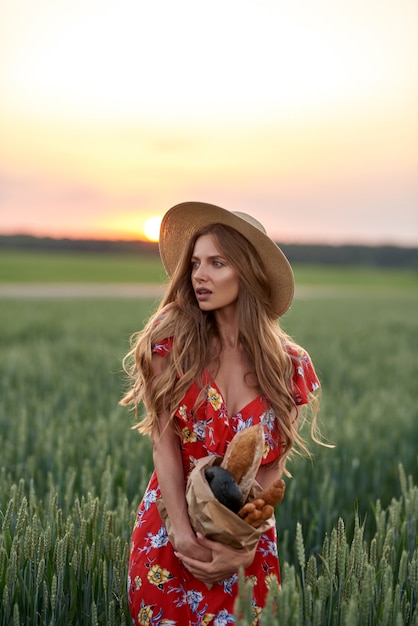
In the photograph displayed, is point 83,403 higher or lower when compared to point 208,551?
lower

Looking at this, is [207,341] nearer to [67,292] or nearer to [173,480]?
[173,480]

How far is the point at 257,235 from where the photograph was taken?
2217mm

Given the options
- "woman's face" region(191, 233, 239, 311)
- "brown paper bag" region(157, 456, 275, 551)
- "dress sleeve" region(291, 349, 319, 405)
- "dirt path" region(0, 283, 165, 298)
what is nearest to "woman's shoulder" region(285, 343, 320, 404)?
"dress sleeve" region(291, 349, 319, 405)

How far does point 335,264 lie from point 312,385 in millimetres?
81925

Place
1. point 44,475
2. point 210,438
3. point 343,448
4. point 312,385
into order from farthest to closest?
point 343,448 < point 44,475 < point 312,385 < point 210,438

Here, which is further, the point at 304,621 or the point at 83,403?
the point at 83,403

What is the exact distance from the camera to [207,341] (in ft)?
7.39

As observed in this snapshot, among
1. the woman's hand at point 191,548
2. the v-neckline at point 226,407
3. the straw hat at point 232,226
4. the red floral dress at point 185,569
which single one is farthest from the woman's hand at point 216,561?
the straw hat at point 232,226

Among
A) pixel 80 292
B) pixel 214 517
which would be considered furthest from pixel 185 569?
pixel 80 292

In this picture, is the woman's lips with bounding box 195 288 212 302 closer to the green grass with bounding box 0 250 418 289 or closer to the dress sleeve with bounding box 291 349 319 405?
the dress sleeve with bounding box 291 349 319 405

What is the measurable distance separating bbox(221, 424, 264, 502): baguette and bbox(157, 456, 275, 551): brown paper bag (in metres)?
0.06

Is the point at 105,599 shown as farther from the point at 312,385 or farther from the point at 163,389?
the point at 312,385

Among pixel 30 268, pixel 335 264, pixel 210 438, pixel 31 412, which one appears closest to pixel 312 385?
pixel 210 438

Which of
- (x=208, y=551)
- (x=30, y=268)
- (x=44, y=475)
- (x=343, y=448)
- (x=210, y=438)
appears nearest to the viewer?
(x=208, y=551)
